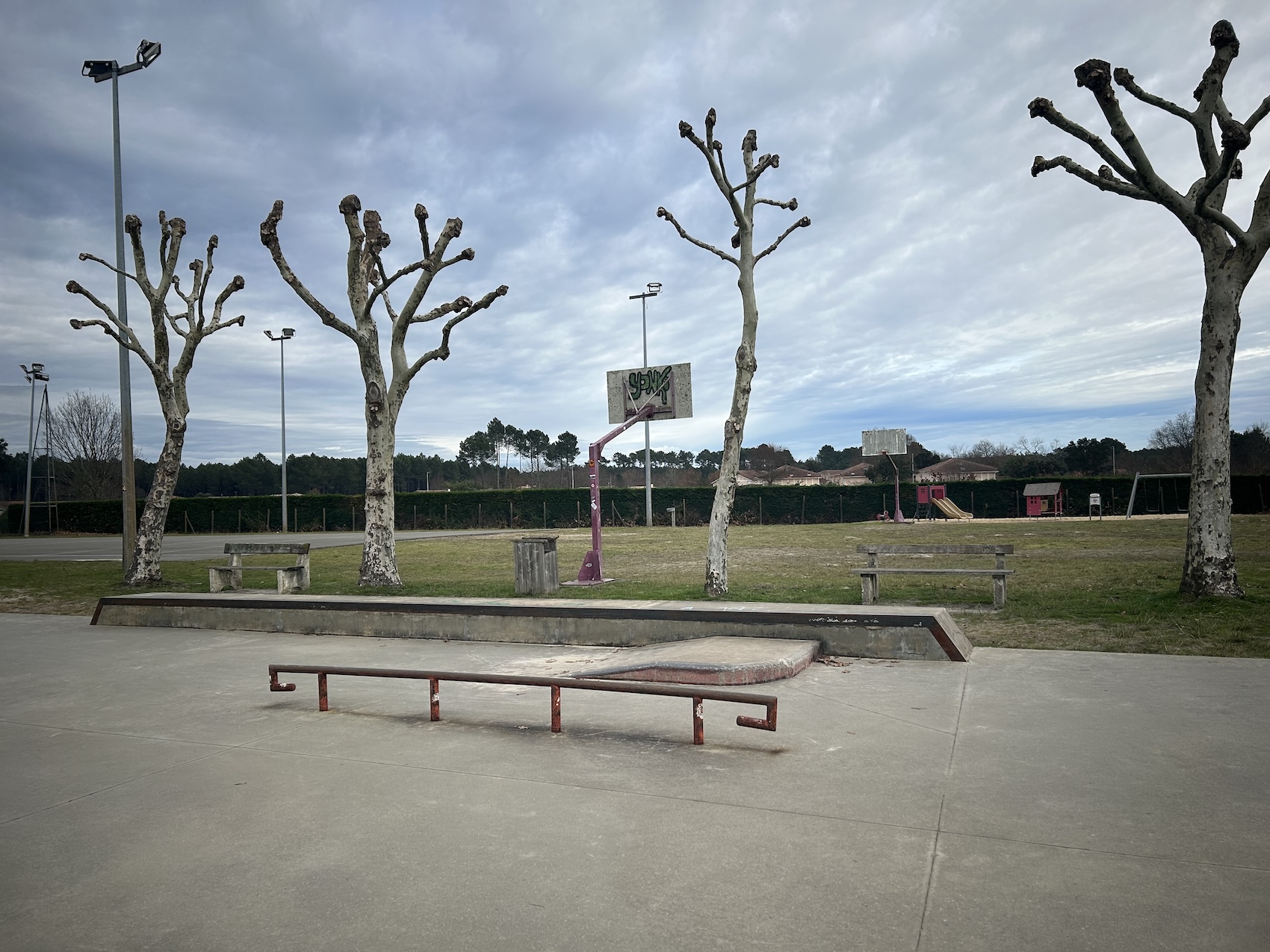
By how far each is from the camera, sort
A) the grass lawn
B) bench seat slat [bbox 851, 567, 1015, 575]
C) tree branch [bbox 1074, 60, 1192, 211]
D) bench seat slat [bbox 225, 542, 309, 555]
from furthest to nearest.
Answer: bench seat slat [bbox 225, 542, 309, 555] < bench seat slat [bbox 851, 567, 1015, 575] < tree branch [bbox 1074, 60, 1192, 211] < the grass lawn

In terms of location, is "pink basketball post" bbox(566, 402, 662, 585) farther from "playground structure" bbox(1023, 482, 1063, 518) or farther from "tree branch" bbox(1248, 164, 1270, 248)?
"playground structure" bbox(1023, 482, 1063, 518)

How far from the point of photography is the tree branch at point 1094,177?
9977 mm

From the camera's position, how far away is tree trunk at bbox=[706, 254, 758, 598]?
11703 mm

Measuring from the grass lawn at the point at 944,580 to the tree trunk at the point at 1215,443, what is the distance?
38 cm

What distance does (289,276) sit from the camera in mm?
14234

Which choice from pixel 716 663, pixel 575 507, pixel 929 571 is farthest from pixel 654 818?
pixel 575 507

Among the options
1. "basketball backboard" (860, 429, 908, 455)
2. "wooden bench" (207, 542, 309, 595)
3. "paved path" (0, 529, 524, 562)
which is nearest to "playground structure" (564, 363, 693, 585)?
"wooden bench" (207, 542, 309, 595)

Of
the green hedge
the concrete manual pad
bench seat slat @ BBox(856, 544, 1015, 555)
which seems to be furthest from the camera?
the green hedge

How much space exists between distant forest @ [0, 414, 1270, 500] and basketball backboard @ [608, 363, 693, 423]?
45.6 m

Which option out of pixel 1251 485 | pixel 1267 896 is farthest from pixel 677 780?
pixel 1251 485

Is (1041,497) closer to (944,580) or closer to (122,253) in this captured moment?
(944,580)

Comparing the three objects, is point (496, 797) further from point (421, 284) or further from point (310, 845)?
point (421, 284)

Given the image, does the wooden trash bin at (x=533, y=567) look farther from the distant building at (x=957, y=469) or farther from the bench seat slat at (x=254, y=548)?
the distant building at (x=957, y=469)

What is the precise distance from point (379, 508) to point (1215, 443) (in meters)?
12.0
